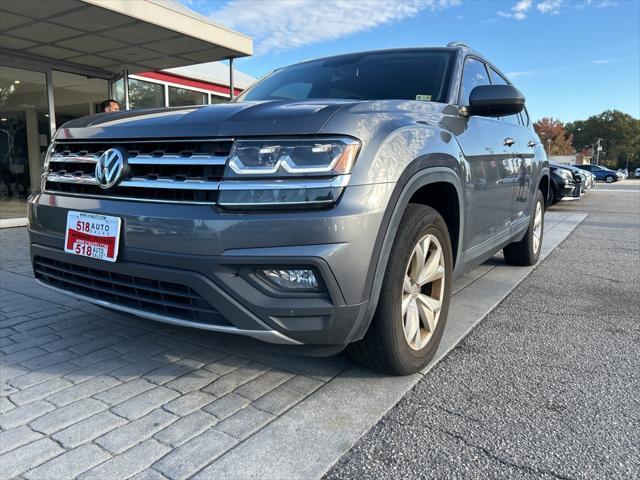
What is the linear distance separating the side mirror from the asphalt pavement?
1.39 metres

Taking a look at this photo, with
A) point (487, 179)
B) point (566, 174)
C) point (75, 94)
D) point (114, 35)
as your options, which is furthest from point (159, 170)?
point (566, 174)

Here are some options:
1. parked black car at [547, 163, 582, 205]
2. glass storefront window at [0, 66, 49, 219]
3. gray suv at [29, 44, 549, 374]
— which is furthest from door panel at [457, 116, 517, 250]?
parked black car at [547, 163, 582, 205]

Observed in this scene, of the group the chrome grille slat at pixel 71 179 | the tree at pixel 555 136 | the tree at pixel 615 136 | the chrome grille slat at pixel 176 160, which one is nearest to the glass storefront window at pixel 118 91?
the chrome grille slat at pixel 71 179

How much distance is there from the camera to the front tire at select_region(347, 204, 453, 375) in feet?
7.25

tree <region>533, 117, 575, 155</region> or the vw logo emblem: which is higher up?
tree <region>533, 117, 575, 155</region>

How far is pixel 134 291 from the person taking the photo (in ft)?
7.27

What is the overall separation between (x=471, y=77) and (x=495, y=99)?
687 millimetres

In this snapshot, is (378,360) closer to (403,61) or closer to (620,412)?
(620,412)

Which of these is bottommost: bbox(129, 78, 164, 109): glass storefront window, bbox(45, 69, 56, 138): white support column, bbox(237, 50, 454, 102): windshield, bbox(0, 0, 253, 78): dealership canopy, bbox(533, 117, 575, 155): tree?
bbox(237, 50, 454, 102): windshield

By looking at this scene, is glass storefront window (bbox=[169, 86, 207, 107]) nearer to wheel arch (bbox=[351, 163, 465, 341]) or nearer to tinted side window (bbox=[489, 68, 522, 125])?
tinted side window (bbox=[489, 68, 522, 125])

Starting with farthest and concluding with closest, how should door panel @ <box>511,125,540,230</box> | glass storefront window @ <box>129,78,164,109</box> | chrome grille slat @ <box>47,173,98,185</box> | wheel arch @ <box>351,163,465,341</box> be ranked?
glass storefront window @ <box>129,78,164,109</box>
door panel @ <box>511,125,540,230</box>
chrome grille slat @ <box>47,173,98,185</box>
wheel arch @ <box>351,163,465,341</box>

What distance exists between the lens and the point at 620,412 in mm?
2186

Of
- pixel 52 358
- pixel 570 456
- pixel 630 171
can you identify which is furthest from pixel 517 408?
pixel 630 171

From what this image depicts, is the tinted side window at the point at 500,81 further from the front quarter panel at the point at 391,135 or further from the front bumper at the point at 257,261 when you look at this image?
the front bumper at the point at 257,261
